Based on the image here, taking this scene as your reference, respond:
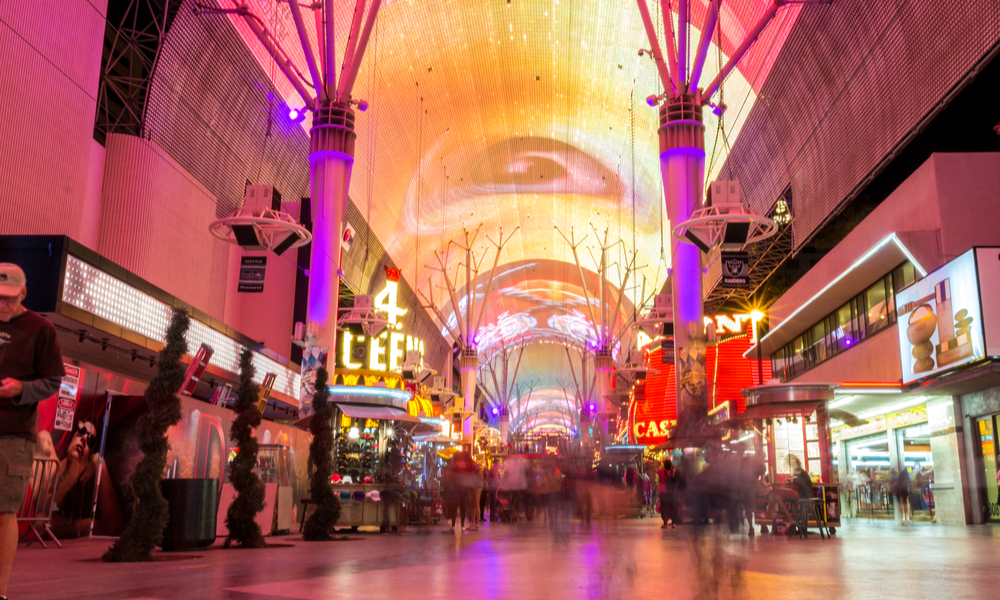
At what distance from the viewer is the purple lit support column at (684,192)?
22.3 meters

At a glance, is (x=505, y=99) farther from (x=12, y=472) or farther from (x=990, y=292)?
(x=12, y=472)

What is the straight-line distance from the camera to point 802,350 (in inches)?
1211

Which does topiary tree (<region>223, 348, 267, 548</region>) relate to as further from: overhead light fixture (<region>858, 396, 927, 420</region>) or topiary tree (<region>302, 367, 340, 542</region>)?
overhead light fixture (<region>858, 396, 927, 420</region>)

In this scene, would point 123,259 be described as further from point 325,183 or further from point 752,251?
point 752,251

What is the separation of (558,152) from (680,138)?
22517 millimetres

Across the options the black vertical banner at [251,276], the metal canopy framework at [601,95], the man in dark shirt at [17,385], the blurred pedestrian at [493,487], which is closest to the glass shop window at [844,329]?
the metal canopy framework at [601,95]

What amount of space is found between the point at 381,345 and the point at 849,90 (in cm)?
2299

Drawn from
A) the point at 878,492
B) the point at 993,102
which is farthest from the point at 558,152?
the point at 993,102

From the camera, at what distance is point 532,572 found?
7.68m

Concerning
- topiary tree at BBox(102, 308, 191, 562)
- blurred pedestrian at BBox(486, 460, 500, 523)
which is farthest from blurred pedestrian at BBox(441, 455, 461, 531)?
topiary tree at BBox(102, 308, 191, 562)

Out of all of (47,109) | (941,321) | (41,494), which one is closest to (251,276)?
(47,109)

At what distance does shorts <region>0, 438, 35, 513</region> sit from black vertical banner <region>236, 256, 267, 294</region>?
623 inches

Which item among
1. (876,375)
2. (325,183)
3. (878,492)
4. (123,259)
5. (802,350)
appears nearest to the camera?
(123,259)

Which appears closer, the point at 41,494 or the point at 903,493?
the point at 41,494
